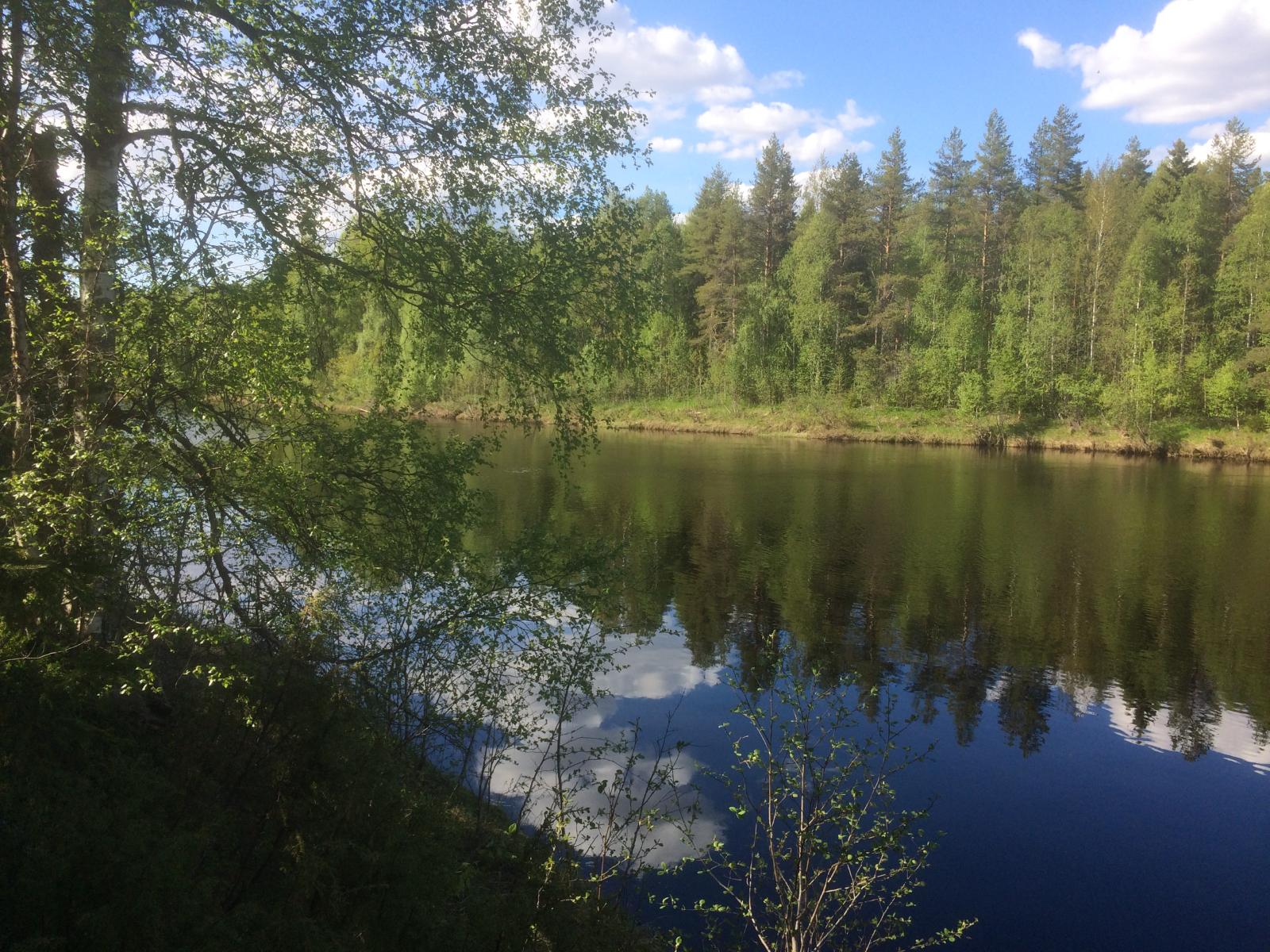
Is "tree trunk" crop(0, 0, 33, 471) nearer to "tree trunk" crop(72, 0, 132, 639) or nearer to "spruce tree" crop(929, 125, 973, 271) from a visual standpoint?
"tree trunk" crop(72, 0, 132, 639)

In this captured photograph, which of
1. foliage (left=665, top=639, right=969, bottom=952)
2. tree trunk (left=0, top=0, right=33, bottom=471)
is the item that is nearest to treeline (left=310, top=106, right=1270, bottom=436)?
foliage (left=665, top=639, right=969, bottom=952)

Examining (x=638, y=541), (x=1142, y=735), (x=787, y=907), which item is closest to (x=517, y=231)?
(x=787, y=907)

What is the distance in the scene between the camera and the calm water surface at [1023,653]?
796 centimetres

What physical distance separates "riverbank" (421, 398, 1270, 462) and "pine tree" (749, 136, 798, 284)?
11.8m

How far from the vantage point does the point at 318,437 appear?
6.68m

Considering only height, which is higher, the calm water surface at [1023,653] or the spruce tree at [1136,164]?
the spruce tree at [1136,164]

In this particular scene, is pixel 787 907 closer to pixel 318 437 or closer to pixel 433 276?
pixel 318 437

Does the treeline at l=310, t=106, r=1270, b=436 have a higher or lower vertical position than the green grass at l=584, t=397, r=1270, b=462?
higher

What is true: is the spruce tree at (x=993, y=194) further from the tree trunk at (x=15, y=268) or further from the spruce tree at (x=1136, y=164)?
the tree trunk at (x=15, y=268)

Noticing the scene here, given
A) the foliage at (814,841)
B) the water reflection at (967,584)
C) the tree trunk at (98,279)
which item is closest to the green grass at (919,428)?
the water reflection at (967,584)

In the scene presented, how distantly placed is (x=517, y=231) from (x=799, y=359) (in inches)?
2114

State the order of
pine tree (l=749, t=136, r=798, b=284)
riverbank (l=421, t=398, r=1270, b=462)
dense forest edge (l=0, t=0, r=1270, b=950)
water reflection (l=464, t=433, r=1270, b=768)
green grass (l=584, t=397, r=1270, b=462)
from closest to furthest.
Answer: dense forest edge (l=0, t=0, r=1270, b=950), water reflection (l=464, t=433, r=1270, b=768), riverbank (l=421, t=398, r=1270, b=462), green grass (l=584, t=397, r=1270, b=462), pine tree (l=749, t=136, r=798, b=284)

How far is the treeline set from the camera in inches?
1863

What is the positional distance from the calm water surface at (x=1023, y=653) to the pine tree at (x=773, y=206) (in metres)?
35.9
